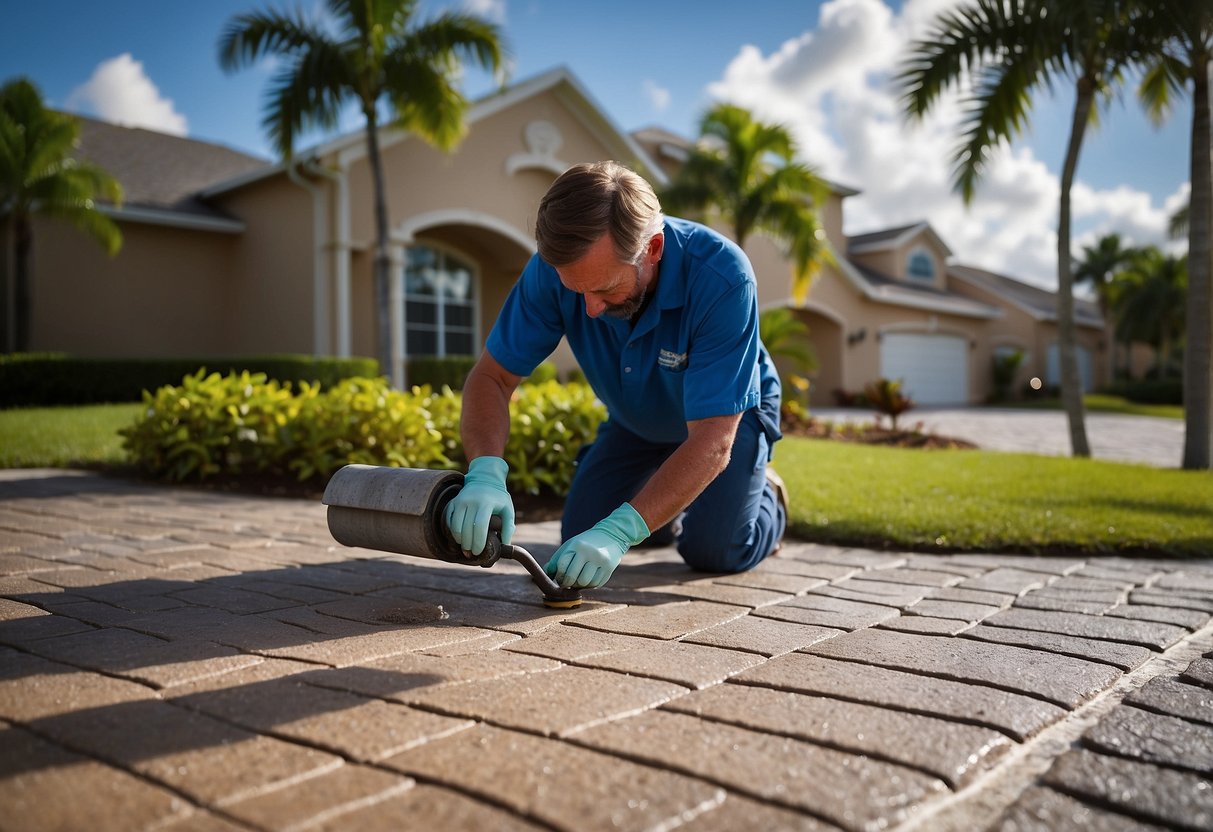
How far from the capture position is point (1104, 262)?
3509 cm

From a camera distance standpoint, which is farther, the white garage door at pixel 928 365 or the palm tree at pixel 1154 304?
the palm tree at pixel 1154 304

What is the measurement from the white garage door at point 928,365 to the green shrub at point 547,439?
56.1 ft

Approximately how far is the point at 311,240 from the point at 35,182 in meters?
3.35

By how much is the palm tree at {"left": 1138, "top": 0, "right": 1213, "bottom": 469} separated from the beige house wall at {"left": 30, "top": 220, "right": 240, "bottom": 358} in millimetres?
12102

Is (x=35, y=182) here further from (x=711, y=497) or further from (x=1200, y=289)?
(x=1200, y=289)

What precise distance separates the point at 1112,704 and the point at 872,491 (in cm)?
342

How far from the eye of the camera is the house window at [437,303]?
45.9 feet

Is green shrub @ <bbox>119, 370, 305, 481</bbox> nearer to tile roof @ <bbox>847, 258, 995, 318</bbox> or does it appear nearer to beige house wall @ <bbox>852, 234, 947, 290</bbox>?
tile roof @ <bbox>847, 258, 995, 318</bbox>

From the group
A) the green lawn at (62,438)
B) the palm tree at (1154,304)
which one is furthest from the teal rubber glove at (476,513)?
the palm tree at (1154,304)

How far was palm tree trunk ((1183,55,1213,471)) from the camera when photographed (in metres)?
6.99

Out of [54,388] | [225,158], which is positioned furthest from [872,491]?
[225,158]

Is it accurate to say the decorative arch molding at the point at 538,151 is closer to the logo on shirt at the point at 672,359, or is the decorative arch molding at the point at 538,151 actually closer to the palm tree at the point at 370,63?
the palm tree at the point at 370,63

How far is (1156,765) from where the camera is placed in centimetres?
147

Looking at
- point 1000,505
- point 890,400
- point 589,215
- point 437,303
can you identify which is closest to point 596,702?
point 589,215
